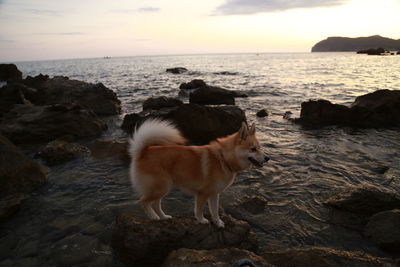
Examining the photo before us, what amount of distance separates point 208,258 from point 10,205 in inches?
172

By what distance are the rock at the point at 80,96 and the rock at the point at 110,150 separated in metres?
7.12

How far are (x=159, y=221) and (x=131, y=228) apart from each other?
483 mm

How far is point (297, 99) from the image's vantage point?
1928cm

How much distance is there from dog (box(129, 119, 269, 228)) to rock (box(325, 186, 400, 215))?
96.9 inches

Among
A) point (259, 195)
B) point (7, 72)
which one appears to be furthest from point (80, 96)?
point (7, 72)

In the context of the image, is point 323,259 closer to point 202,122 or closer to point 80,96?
point 202,122

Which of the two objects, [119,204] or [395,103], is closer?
[119,204]

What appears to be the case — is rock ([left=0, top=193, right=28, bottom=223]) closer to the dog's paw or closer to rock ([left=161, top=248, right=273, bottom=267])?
rock ([left=161, top=248, right=273, bottom=267])

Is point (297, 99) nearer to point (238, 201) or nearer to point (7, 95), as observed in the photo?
point (238, 201)

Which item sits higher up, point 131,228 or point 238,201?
point 131,228

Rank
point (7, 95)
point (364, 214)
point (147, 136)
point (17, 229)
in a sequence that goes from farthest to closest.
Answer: point (7, 95), point (364, 214), point (17, 229), point (147, 136)

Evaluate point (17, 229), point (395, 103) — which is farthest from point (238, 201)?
point (395, 103)

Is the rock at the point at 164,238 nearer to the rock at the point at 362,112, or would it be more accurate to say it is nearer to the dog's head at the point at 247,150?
the dog's head at the point at 247,150

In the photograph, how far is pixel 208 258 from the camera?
3.54 m
